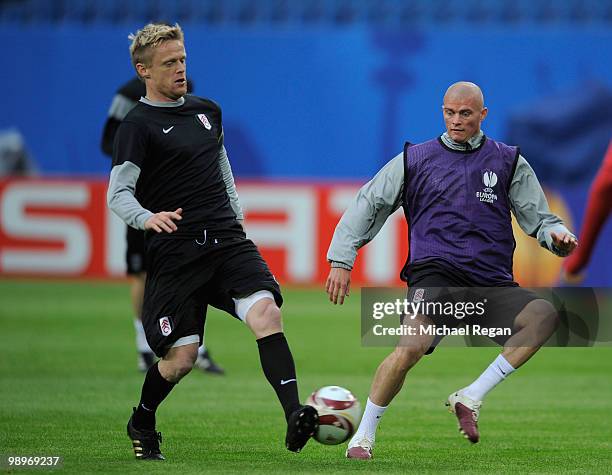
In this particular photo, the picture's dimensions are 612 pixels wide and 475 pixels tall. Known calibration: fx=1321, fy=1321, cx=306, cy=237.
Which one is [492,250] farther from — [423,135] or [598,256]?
[423,135]

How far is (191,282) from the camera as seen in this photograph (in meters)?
6.70

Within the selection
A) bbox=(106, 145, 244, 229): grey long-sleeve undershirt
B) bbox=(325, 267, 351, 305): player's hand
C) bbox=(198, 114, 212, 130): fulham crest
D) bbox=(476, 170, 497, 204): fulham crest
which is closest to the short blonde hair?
bbox=(198, 114, 212, 130): fulham crest

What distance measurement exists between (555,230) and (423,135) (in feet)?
45.2

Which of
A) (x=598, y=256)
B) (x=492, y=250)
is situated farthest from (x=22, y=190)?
(x=492, y=250)

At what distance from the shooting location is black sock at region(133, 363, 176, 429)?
6730mm

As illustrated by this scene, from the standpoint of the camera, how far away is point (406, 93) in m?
20.7

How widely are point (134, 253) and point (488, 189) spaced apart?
4.49 meters

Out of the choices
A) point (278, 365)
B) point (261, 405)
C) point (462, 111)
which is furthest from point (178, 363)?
point (261, 405)

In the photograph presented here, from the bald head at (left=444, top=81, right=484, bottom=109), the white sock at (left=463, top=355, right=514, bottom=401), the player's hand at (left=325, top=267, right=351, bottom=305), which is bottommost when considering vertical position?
the white sock at (left=463, top=355, right=514, bottom=401)

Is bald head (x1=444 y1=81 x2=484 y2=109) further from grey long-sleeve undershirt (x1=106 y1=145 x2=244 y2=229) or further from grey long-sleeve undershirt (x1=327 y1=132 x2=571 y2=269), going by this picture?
grey long-sleeve undershirt (x1=106 y1=145 x2=244 y2=229)

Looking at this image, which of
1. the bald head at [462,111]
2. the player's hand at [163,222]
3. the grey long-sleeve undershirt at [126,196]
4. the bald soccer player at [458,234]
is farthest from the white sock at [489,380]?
the grey long-sleeve undershirt at [126,196]

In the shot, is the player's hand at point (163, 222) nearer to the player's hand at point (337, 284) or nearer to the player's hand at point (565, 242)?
the player's hand at point (337, 284)

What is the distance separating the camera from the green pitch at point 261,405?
678 centimetres

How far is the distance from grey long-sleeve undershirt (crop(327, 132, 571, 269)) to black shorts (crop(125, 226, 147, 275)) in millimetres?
3985
